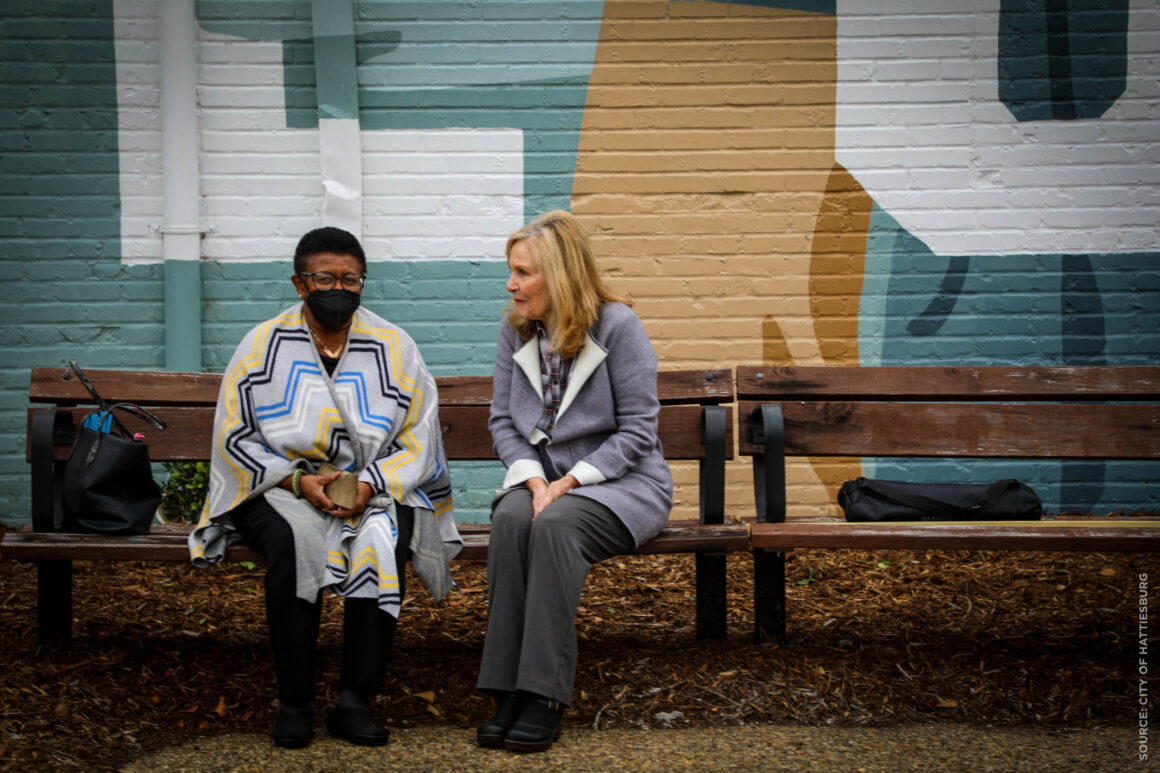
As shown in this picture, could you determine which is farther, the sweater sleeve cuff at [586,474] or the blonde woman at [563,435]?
the sweater sleeve cuff at [586,474]

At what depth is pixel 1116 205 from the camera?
18.9 feet

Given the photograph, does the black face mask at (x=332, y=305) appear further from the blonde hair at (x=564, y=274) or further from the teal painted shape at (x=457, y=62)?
the teal painted shape at (x=457, y=62)

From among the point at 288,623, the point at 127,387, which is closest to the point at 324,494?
the point at 288,623

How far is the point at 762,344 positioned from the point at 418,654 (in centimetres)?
270

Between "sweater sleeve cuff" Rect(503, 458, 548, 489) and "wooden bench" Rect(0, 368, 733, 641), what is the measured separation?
10.2 inches

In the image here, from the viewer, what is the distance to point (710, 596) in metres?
3.96

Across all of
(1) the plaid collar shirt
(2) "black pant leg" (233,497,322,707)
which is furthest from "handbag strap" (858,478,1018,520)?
(2) "black pant leg" (233,497,322,707)

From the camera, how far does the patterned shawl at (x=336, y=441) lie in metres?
3.37

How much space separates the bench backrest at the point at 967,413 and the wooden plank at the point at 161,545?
0.61 metres

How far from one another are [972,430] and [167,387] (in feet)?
10.0

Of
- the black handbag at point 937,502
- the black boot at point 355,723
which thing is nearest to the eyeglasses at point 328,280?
the black boot at point 355,723

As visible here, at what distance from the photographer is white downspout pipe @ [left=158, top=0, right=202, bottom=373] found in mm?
5559

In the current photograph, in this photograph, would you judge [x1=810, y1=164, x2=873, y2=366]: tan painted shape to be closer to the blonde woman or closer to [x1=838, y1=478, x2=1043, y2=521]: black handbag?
[x1=838, y1=478, x2=1043, y2=521]: black handbag

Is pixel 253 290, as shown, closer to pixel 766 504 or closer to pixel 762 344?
pixel 762 344
